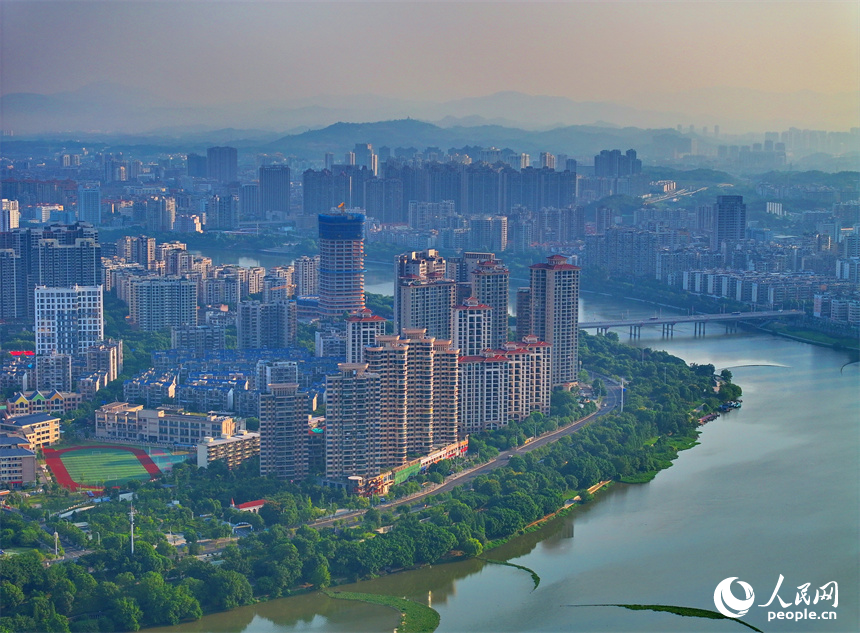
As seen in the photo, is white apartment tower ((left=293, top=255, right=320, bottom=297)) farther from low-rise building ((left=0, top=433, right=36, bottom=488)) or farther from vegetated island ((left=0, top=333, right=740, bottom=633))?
low-rise building ((left=0, top=433, right=36, bottom=488))

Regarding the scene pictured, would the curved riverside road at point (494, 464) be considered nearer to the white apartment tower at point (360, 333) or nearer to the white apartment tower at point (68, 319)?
the white apartment tower at point (360, 333)

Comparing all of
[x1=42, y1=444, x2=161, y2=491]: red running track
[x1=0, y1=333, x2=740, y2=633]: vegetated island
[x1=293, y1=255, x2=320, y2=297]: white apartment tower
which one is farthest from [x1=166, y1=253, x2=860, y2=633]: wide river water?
[x1=293, y1=255, x2=320, y2=297]: white apartment tower

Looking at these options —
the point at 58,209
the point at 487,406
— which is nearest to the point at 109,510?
the point at 487,406

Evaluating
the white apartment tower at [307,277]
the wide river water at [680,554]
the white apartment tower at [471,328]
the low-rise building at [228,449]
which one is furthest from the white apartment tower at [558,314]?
the white apartment tower at [307,277]

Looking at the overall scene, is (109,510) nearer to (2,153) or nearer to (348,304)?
(348,304)

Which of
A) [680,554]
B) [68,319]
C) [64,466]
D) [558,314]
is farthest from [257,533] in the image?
[68,319]
